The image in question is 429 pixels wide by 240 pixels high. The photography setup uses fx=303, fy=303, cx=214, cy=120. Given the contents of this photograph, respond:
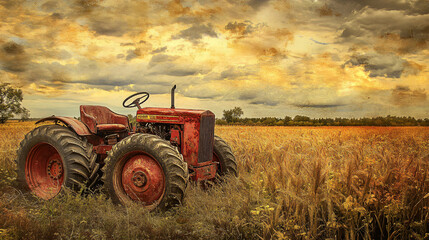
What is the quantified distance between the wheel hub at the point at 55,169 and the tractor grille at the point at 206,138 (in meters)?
2.58

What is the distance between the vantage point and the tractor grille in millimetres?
5062

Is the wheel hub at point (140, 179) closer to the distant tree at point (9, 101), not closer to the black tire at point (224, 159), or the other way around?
the black tire at point (224, 159)

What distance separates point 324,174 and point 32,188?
5.12 metres

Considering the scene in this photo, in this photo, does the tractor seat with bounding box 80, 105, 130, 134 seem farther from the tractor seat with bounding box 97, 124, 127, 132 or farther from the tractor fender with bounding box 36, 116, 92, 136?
the tractor fender with bounding box 36, 116, 92, 136

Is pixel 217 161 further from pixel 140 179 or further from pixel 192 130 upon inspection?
pixel 140 179

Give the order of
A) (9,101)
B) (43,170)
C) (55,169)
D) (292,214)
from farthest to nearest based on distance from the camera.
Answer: (9,101)
(43,170)
(55,169)
(292,214)

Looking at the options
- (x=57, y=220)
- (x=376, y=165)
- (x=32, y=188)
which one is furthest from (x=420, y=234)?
(x=32, y=188)

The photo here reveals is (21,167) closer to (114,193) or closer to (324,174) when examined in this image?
(114,193)

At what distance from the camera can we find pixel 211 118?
5312 millimetres

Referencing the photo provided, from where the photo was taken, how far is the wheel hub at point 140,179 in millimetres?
4562

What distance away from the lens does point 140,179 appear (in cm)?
457

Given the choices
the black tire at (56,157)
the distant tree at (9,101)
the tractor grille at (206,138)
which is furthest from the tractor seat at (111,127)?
the distant tree at (9,101)

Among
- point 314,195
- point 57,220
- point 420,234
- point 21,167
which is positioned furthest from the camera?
point 21,167

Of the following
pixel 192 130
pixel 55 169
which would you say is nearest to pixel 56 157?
pixel 55 169
